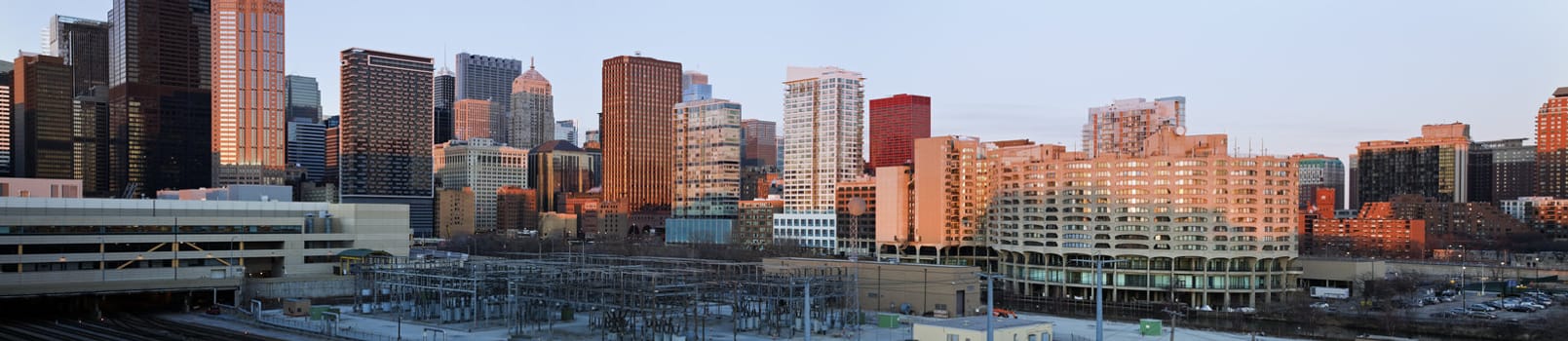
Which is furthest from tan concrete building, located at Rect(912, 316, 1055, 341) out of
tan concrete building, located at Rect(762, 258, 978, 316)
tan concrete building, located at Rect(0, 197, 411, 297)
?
tan concrete building, located at Rect(0, 197, 411, 297)

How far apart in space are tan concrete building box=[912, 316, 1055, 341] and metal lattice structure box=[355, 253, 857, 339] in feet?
26.3

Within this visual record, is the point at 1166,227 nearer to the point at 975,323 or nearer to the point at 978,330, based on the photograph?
the point at 975,323

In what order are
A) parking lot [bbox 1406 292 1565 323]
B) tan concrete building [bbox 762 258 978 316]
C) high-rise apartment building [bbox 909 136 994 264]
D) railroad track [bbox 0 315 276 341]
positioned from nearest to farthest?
railroad track [bbox 0 315 276 341] → tan concrete building [bbox 762 258 978 316] → parking lot [bbox 1406 292 1565 323] → high-rise apartment building [bbox 909 136 994 264]

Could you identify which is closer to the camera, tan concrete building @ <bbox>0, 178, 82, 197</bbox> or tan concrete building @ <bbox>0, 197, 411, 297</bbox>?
tan concrete building @ <bbox>0, 197, 411, 297</bbox>

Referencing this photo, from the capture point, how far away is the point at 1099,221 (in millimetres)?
144375

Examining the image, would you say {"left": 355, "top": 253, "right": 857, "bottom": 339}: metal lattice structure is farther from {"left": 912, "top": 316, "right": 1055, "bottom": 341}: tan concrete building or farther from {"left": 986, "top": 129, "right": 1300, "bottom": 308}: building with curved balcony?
{"left": 986, "top": 129, "right": 1300, "bottom": 308}: building with curved balcony

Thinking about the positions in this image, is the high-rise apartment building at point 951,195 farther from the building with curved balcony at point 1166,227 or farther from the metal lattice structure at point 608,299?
the metal lattice structure at point 608,299

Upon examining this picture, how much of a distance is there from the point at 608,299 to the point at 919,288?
30278 mm

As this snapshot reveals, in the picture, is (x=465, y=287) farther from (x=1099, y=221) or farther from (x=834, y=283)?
(x=1099, y=221)

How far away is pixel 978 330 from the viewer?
65.6 meters

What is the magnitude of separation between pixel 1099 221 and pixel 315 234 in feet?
284

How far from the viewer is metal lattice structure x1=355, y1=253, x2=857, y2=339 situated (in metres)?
74.6

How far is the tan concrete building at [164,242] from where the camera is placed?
91.4 m

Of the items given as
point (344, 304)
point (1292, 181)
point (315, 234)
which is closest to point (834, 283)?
point (344, 304)
